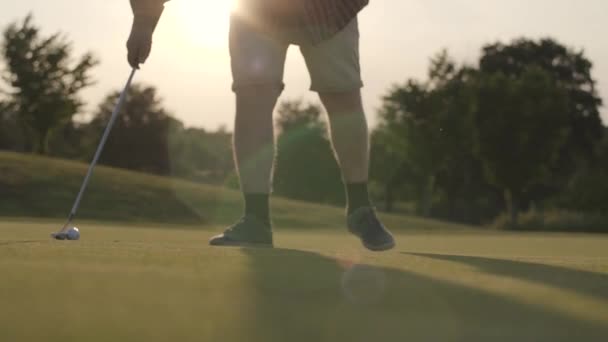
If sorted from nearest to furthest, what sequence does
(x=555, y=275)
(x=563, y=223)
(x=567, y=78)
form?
1. (x=555, y=275)
2. (x=563, y=223)
3. (x=567, y=78)

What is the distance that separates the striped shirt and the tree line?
23324 mm

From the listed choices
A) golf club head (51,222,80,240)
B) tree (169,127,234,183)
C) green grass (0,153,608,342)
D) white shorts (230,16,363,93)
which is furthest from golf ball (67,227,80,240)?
tree (169,127,234,183)

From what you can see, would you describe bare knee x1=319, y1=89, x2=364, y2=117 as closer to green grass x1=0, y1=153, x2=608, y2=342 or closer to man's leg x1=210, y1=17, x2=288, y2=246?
man's leg x1=210, y1=17, x2=288, y2=246

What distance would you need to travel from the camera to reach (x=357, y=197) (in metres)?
4.42

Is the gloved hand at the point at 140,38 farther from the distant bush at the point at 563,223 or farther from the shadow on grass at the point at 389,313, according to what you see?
the distant bush at the point at 563,223

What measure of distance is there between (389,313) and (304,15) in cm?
266

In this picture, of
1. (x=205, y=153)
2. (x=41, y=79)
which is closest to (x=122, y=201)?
(x=41, y=79)

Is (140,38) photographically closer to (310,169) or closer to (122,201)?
(122,201)

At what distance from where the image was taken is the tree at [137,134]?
49594 mm

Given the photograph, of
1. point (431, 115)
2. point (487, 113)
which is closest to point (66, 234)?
point (487, 113)

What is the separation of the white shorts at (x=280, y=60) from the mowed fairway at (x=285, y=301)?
5.41 ft

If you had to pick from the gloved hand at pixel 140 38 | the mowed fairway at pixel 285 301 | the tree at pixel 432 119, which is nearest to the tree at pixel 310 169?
the tree at pixel 432 119

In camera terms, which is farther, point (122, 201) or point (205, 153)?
point (205, 153)

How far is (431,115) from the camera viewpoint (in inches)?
1581
